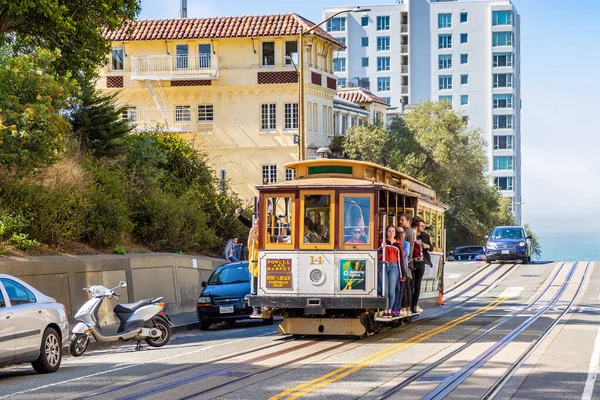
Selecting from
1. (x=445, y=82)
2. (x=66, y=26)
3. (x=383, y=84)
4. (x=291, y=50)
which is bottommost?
(x=66, y=26)

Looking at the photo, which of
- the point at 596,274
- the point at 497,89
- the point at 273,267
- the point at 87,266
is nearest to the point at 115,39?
the point at 596,274

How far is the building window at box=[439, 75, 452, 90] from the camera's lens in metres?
122

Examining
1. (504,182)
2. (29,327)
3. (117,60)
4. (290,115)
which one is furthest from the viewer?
(504,182)

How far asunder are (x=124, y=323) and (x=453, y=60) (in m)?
106

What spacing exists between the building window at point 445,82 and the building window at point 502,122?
21.5ft

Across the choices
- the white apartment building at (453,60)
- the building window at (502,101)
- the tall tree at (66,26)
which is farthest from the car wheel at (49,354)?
the building window at (502,101)

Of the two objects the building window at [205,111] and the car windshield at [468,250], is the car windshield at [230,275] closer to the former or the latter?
the building window at [205,111]

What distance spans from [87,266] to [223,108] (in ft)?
111

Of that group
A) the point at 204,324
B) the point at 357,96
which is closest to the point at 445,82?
the point at 357,96

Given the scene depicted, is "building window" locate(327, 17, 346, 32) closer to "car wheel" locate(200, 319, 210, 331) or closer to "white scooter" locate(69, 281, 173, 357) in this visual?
"car wheel" locate(200, 319, 210, 331)

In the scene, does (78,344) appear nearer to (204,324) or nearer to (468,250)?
(204,324)

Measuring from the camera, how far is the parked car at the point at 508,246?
45.6 metres

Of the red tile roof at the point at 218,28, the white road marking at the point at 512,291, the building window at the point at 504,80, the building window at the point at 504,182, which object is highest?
the building window at the point at 504,80

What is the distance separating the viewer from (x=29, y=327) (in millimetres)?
15367
